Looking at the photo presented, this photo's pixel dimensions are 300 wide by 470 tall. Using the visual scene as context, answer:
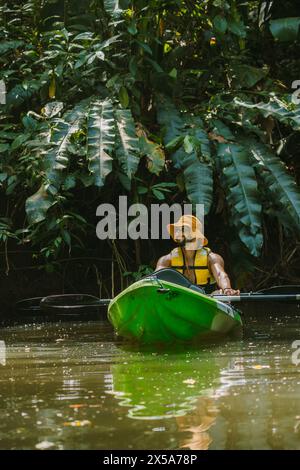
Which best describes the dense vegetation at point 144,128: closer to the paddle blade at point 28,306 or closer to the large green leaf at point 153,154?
the large green leaf at point 153,154

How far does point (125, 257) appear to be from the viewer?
31.3 feet

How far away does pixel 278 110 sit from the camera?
28.2 feet

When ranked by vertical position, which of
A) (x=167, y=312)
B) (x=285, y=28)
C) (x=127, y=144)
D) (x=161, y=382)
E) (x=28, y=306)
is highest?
(x=285, y=28)

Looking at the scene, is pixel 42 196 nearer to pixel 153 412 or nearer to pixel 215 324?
pixel 215 324

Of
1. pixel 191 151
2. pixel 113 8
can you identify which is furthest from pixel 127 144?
pixel 113 8

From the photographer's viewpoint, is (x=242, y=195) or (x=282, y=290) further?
(x=242, y=195)

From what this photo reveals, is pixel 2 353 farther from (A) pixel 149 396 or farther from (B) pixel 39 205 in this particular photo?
(A) pixel 149 396

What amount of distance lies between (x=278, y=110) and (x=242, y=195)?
1.09 m

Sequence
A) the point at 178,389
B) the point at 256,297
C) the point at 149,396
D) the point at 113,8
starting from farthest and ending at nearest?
the point at 113,8 < the point at 256,297 < the point at 178,389 < the point at 149,396

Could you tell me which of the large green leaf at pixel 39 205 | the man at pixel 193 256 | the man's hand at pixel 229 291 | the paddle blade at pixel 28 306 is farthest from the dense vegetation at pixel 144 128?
the man's hand at pixel 229 291

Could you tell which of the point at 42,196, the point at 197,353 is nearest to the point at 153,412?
the point at 197,353

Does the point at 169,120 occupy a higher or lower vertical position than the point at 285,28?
lower

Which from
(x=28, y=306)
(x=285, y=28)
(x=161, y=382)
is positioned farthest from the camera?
Answer: (x=285, y=28)

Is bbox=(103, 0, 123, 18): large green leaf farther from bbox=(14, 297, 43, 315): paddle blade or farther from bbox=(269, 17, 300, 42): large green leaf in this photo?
bbox=(14, 297, 43, 315): paddle blade
